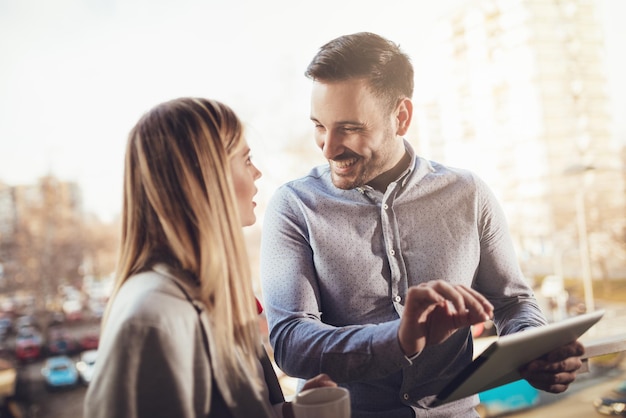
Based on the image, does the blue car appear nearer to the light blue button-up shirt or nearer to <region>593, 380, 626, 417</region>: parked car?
<region>593, 380, 626, 417</region>: parked car

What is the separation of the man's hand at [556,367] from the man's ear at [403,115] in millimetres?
653

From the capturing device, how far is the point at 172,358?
635 mm

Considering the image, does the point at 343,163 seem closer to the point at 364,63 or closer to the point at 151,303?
the point at 364,63

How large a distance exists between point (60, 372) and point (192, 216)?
24.7 feet

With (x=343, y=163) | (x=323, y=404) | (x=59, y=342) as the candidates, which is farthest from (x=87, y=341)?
(x=323, y=404)

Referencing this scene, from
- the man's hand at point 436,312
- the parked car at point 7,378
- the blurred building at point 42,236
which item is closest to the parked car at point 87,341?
the parked car at point 7,378

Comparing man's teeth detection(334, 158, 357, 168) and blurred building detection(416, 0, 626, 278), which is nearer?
man's teeth detection(334, 158, 357, 168)

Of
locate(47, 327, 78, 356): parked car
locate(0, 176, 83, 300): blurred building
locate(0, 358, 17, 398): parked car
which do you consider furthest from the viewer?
locate(47, 327, 78, 356): parked car

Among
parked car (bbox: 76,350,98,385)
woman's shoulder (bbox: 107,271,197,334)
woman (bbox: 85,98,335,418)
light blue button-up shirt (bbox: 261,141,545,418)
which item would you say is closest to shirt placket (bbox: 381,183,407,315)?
light blue button-up shirt (bbox: 261,141,545,418)

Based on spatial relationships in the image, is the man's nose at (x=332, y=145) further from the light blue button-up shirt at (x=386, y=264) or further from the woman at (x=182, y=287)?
the woman at (x=182, y=287)

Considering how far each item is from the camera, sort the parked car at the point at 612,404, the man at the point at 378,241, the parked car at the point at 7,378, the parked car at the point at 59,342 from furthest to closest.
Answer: the parked car at the point at 59,342
the parked car at the point at 7,378
the parked car at the point at 612,404
the man at the point at 378,241

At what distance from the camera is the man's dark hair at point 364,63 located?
1245 mm

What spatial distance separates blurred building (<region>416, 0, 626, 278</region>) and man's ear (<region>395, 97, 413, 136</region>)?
8674 millimetres

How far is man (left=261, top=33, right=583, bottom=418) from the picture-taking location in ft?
3.67
